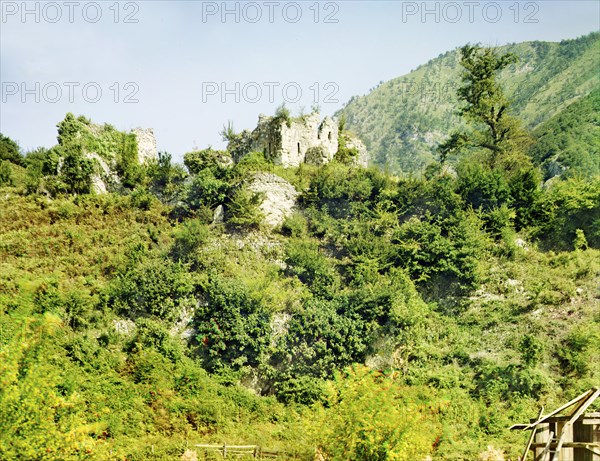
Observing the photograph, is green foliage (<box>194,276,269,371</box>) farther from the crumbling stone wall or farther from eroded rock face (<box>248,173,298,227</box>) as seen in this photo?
the crumbling stone wall

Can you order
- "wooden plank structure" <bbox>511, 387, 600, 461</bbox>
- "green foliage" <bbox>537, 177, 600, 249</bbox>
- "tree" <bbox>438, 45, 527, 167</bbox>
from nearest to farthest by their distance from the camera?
"wooden plank structure" <bbox>511, 387, 600, 461</bbox> < "green foliage" <bbox>537, 177, 600, 249</bbox> < "tree" <bbox>438, 45, 527, 167</bbox>

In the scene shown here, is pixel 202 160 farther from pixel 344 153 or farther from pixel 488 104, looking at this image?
pixel 488 104

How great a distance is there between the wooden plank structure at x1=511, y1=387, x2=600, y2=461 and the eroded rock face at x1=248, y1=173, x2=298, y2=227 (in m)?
17.2

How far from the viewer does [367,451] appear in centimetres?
1104

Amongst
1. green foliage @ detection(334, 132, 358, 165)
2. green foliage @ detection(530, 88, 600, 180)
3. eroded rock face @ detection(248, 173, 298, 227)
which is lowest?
eroded rock face @ detection(248, 173, 298, 227)

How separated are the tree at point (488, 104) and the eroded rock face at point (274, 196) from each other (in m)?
10.5

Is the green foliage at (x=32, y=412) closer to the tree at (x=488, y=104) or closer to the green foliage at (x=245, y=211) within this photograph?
the green foliage at (x=245, y=211)

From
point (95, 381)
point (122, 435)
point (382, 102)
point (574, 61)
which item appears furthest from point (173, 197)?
point (382, 102)

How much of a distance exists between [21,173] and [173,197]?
8849 millimetres

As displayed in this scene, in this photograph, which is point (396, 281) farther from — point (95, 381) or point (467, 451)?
point (95, 381)

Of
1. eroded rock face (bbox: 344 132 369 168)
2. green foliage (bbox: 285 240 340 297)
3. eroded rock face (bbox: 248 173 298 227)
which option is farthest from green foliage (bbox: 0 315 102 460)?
eroded rock face (bbox: 344 132 369 168)

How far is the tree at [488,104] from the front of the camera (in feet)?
99.6

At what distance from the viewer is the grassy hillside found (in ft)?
282

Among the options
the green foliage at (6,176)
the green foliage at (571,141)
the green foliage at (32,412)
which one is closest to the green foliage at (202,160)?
the green foliage at (6,176)
